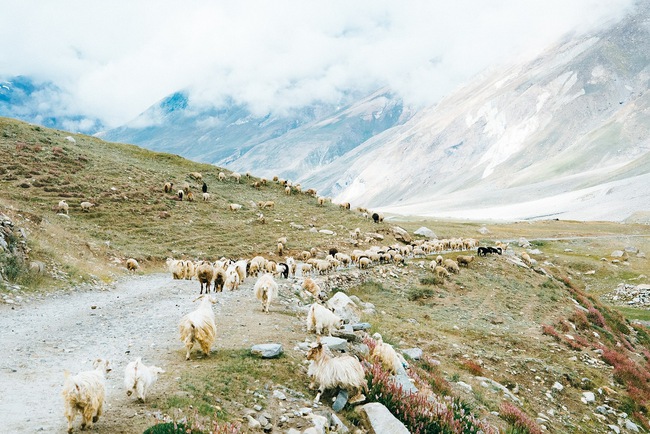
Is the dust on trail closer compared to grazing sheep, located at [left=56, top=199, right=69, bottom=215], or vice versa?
the dust on trail

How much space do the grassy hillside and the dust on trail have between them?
46.3 inches

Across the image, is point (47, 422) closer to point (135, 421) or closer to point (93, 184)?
point (135, 421)

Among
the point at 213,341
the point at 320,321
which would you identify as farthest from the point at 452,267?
the point at 213,341

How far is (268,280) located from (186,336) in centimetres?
616

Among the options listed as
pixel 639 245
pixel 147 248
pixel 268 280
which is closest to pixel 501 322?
pixel 268 280

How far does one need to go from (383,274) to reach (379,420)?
22987mm

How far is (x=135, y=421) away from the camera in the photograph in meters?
7.45

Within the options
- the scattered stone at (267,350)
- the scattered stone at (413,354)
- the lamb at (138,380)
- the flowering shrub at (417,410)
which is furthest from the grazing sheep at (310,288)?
the lamb at (138,380)

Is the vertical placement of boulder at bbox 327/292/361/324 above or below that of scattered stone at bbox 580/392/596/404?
above

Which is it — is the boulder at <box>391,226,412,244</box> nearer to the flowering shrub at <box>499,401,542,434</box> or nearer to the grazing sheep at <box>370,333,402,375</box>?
the flowering shrub at <box>499,401,542,434</box>

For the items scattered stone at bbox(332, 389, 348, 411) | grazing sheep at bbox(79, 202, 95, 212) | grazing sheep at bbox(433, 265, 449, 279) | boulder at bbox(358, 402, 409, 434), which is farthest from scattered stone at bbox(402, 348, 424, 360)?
grazing sheep at bbox(79, 202, 95, 212)

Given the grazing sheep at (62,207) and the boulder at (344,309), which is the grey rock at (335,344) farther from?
the grazing sheep at (62,207)

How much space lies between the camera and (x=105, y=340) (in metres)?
12.2

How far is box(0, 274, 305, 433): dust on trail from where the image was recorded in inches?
303
